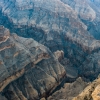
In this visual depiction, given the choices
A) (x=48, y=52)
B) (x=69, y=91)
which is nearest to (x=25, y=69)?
(x=48, y=52)

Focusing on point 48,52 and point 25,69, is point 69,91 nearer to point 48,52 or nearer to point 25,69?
point 25,69

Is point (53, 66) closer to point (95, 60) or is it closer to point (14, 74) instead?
point (14, 74)

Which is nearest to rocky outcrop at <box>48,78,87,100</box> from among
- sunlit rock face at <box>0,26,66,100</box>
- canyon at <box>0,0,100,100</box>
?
canyon at <box>0,0,100,100</box>

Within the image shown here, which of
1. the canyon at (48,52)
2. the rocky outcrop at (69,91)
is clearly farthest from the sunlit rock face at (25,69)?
the rocky outcrop at (69,91)

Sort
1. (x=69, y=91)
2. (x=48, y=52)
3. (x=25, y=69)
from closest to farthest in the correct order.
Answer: (x=69, y=91), (x=25, y=69), (x=48, y=52)

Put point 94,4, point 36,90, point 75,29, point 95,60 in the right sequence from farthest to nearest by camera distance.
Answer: point 94,4 → point 75,29 → point 95,60 → point 36,90

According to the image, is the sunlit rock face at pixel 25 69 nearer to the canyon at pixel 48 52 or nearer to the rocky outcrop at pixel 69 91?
the canyon at pixel 48 52

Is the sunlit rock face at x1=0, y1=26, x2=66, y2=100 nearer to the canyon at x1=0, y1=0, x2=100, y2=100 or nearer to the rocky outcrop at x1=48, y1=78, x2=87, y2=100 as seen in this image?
the canyon at x1=0, y1=0, x2=100, y2=100

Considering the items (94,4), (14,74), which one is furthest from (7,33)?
(94,4)
